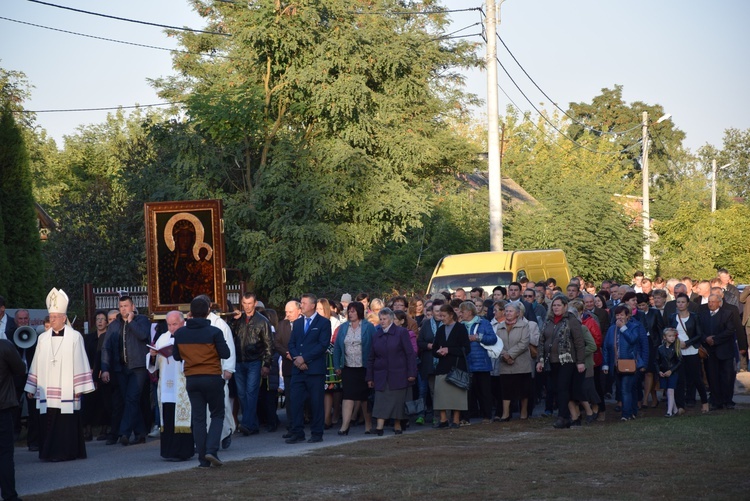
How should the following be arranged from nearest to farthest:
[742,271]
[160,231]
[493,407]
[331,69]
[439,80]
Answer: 1. [493,407]
2. [160,231]
3. [331,69]
4. [742,271]
5. [439,80]

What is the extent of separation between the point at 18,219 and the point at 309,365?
15.7 metres

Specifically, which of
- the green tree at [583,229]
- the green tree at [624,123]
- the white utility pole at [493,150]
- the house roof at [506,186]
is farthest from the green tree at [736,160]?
the white utility pole at [493,150]

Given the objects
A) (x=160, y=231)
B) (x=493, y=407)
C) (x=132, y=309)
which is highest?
(x=160, y=231)

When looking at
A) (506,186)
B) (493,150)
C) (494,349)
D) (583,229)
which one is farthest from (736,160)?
(494,349)

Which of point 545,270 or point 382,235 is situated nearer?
point 545,270

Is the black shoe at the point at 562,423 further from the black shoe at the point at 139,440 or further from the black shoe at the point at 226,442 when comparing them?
the black shoe at the point at 139,440

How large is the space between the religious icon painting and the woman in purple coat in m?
4.55

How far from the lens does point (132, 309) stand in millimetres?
15539

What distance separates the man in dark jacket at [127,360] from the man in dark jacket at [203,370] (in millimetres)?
3065

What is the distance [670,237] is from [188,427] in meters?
38.7

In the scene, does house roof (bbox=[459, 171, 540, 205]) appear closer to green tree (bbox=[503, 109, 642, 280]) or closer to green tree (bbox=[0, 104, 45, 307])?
green tree (bbox=[503, 109, 642, 280])

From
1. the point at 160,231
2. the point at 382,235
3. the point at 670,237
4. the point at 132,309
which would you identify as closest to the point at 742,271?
the point at 670,237

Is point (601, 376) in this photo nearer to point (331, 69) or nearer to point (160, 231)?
point (160, 231)

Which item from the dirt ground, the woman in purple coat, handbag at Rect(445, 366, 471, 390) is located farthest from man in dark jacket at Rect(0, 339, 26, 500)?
handbag at Rect(445, 366, 471, 390)
